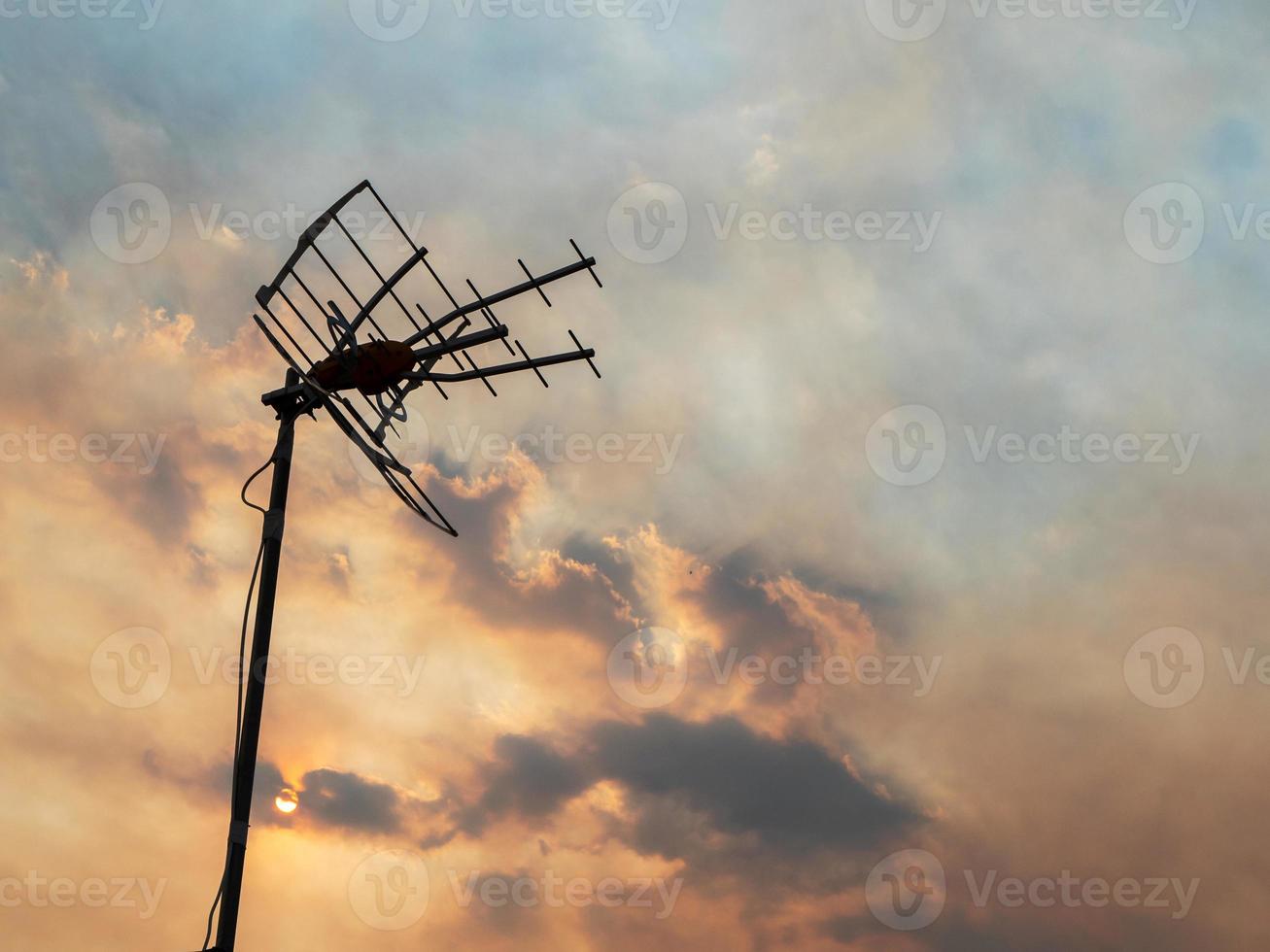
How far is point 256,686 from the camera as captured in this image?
444 inches

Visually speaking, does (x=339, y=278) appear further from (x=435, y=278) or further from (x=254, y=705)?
(x=254, y=705)

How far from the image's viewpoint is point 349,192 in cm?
1342

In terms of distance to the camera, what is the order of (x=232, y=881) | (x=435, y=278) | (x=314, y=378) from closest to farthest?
1. (x=232, y=881)
2. (x=314, y=378)
3. (x=435, y=278)

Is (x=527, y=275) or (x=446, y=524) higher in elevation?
(x=527, y=275)

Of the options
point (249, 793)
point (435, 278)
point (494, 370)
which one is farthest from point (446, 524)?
point (249, 793)

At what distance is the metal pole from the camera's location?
1050cm

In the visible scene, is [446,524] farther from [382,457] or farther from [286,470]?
[286,470]

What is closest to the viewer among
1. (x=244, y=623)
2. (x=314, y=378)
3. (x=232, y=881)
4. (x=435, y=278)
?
(x=232, y=881)

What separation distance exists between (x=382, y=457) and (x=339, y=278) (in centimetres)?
235

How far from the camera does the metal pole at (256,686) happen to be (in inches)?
413

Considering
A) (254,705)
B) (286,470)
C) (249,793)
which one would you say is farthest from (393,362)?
(249,793)

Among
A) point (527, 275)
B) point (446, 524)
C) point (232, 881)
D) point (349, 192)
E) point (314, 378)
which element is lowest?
point (232, 881)

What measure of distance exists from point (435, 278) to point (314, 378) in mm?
2114

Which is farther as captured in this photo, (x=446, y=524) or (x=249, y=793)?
(x=446, y=524)
